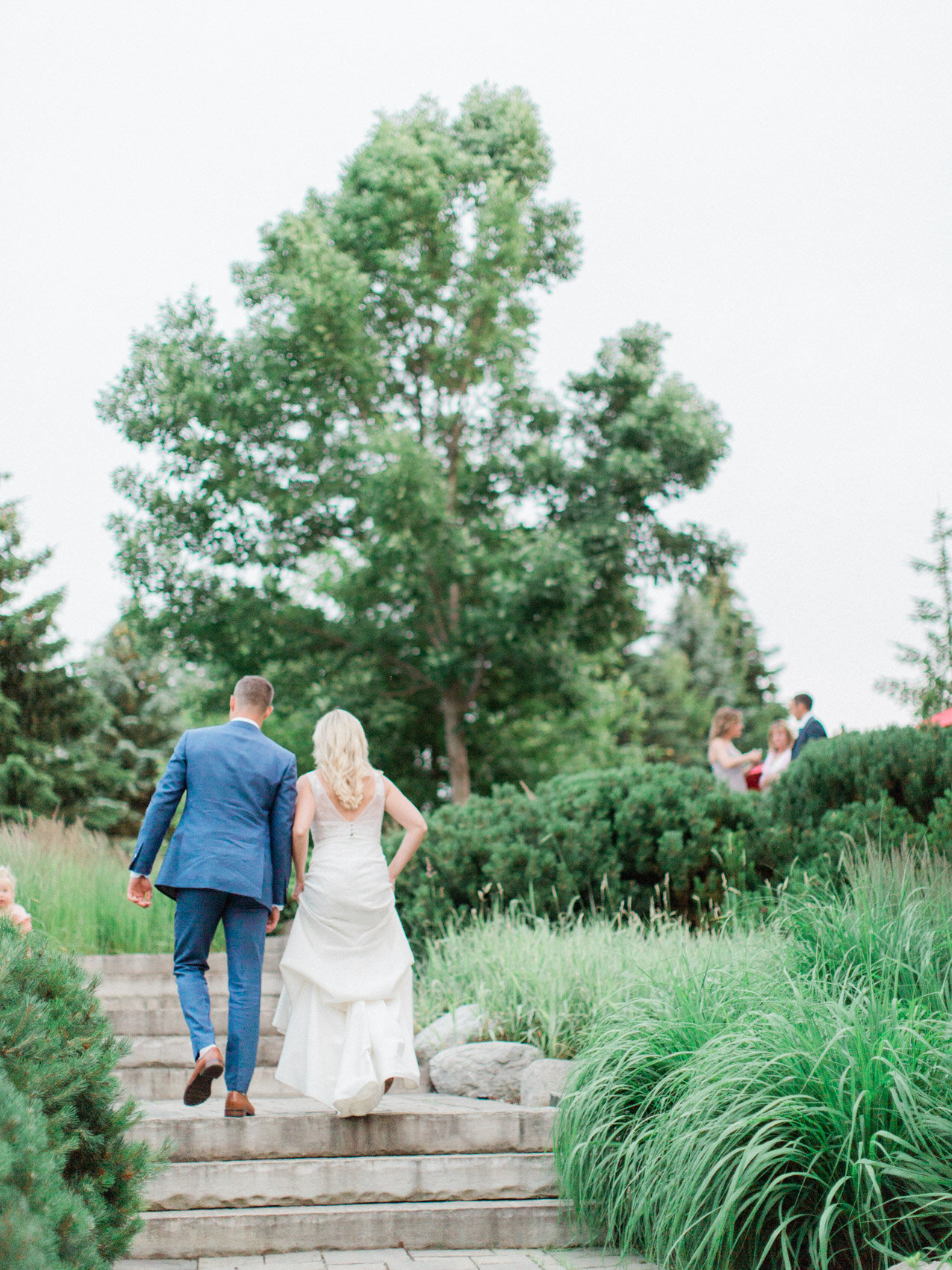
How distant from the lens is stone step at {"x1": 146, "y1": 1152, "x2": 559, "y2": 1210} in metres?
4.02

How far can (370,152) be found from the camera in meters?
16.4

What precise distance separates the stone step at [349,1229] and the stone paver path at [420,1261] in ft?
0.12

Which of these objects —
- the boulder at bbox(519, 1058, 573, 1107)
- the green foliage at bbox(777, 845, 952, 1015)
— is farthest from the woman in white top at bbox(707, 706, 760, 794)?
the boulder at bbox(519, 1058, 573, 1107)

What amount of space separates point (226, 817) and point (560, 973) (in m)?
1.92

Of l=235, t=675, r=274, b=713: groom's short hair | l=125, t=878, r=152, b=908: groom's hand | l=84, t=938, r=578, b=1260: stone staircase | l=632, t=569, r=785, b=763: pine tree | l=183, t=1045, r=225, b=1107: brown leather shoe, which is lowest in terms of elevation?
l=84, t=938, r=578, b=1260: stone staircase

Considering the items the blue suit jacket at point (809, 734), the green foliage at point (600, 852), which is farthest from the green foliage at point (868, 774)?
the blue suit jacket at point (809, 734)

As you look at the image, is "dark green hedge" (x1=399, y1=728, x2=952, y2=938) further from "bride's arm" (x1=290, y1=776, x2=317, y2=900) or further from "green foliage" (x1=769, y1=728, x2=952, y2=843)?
"bride's arm" (x1=290, y1=776, x2=317, y2=900)

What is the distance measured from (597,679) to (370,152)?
1049 cm

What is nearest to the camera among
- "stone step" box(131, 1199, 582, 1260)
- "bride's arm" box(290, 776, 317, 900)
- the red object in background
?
"stone step" box(131, 1199, 582, 1260)

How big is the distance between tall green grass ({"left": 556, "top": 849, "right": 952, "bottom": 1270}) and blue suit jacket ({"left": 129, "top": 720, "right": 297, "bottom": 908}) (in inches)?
61.2

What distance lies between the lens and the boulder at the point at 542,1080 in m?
4.84

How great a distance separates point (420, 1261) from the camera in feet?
12.2

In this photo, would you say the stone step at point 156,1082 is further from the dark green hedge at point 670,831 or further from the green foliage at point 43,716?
the green foliage at point 43,716

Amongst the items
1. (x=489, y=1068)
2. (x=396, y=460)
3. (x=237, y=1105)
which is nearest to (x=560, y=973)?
(x=489, y=1068)
